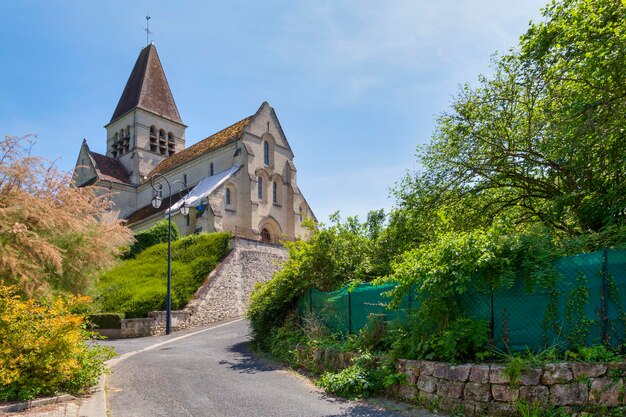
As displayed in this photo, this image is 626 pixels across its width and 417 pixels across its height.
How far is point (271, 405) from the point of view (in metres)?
7.72

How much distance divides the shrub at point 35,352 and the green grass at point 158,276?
1325cm

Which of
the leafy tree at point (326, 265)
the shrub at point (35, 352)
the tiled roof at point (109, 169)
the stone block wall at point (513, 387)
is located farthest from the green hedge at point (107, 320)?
the tiled roof at point (109, 169)

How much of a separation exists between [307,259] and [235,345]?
14.4 feet

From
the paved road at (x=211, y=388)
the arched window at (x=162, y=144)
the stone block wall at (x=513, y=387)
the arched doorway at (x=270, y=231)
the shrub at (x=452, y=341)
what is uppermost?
the arched window at (x=162, y=144)

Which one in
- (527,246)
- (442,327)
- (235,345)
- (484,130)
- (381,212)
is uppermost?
(484,130)

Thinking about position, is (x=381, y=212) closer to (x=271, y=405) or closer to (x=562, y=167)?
(x=562, y=167)

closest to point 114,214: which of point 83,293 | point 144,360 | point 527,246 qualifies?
point 83,293

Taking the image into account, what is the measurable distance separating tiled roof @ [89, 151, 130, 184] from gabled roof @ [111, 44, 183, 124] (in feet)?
18.4

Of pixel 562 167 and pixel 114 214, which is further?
pixel 114 214

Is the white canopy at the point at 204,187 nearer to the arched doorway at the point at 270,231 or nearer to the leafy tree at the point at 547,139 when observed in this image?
the arched doorway at the point at 270,231

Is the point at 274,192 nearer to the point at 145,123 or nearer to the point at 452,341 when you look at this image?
the point at 145,123

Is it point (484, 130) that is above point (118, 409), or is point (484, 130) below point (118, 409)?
above

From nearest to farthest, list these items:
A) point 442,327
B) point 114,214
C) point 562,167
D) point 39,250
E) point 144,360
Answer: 1. point 442,327
2. point 39,250
3. point 562,167
4. point 144,360
5. point 114,214

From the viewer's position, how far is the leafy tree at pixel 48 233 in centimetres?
971
